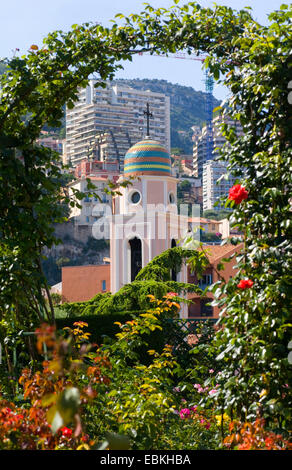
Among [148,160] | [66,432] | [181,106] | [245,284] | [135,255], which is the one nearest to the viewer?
[66,432]

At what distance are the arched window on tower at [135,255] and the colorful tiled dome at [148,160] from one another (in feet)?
9.03

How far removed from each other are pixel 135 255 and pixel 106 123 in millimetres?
94272

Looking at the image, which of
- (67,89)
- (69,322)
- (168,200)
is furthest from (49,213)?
(168,200)

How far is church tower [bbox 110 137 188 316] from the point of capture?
24.5 metres

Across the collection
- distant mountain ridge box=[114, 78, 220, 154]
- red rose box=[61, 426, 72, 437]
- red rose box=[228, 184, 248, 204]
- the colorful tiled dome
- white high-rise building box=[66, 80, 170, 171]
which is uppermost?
distant mountain ridge box=[114, 78, 220, 154]

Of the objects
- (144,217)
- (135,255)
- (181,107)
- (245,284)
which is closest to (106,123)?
(181,107)

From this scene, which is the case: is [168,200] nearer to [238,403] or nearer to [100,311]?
[100,311]

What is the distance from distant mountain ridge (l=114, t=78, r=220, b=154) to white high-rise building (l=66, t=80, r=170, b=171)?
1513 centimetres

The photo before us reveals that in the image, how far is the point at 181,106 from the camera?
16862 cm

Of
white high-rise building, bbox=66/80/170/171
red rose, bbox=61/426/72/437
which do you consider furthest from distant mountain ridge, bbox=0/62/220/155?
red rose, bbox=61/426/72/437

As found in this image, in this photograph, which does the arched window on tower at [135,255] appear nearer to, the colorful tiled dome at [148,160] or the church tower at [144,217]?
the church tower at [144,217]

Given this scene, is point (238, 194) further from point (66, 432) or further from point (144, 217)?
point (144, 217)

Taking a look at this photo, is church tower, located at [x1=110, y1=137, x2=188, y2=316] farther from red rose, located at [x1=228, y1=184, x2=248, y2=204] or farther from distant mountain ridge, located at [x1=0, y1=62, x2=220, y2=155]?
distant mountain ridge, located at [x1=0, y1=62, x2=220, y2=155]

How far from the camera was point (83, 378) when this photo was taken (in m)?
3.97
